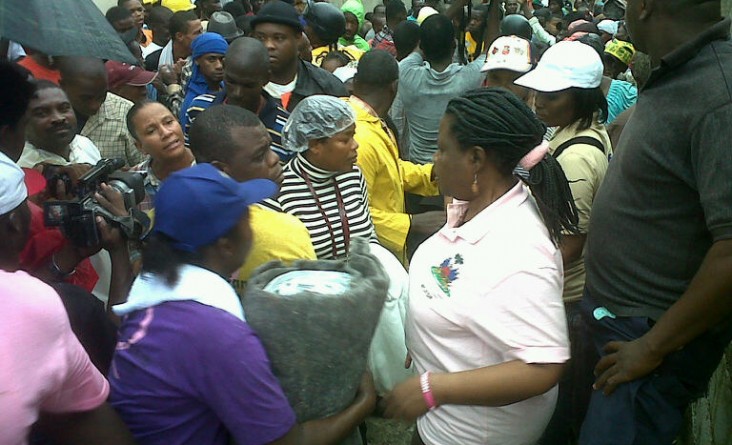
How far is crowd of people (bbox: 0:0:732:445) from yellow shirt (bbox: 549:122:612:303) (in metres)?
0.01

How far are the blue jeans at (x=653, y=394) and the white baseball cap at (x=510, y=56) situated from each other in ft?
8.69

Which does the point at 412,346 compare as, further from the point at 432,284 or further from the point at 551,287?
the point at 551,287

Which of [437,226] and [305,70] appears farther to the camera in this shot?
[305,70]

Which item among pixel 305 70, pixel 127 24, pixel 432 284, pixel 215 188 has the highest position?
pixel 215 188

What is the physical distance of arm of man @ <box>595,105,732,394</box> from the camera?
1662mm

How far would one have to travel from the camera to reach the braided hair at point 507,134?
1.85 metres

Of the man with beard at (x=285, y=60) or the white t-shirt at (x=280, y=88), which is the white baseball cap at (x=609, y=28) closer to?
the man with beard at (x=285, y=60)

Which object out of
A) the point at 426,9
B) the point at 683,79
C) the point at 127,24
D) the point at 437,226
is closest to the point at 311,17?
the point at 127,24

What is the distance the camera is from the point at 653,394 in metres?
1.95

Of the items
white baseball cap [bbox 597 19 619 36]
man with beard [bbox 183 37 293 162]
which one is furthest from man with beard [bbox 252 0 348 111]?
white baseball cap [bbox 597 19 619 36]

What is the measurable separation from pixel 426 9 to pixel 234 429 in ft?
28.1

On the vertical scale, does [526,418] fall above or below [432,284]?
below

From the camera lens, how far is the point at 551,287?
172 centimetres

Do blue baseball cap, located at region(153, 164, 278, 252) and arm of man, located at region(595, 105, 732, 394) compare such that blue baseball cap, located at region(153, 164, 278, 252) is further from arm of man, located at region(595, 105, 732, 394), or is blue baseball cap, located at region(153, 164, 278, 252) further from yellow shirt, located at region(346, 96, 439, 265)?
yellow shirt, located at region(346, 96, 439, 265)
